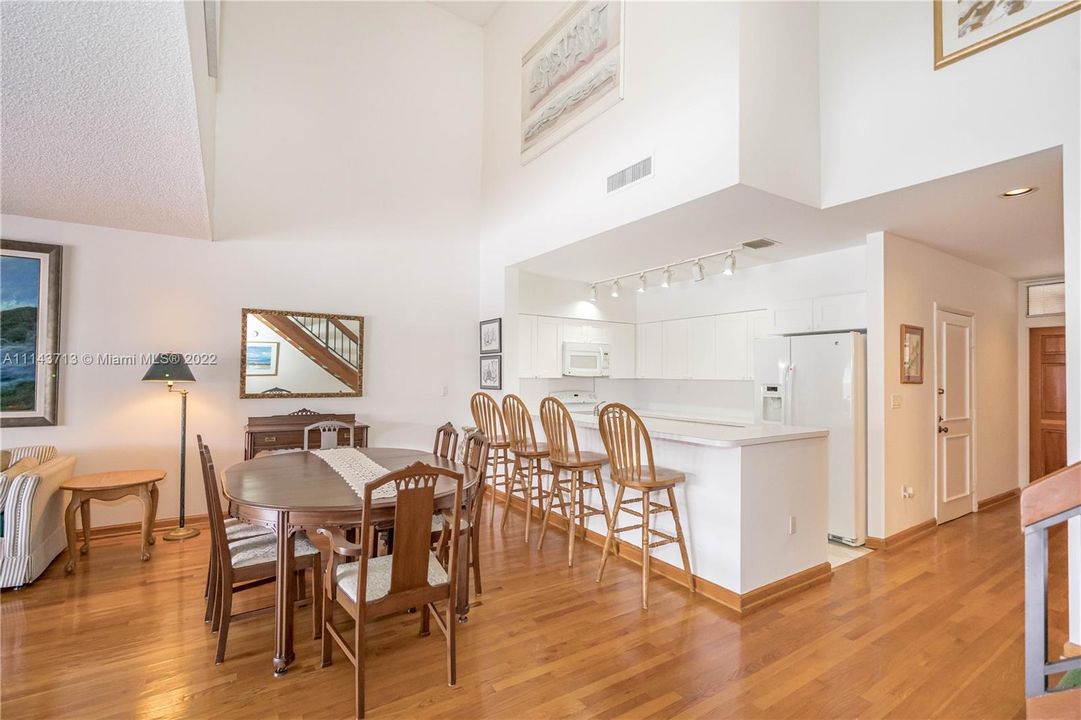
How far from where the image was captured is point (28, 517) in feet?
9.96

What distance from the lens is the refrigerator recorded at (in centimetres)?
400

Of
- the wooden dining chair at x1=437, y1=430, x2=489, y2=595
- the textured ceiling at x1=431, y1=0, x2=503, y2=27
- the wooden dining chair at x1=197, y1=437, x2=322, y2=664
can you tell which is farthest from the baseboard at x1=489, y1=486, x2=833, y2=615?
the textured ceiling at x1=431, y1=0, x2=503, y2=27

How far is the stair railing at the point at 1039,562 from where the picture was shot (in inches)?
49.1

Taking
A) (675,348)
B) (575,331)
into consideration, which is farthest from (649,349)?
(575,331)

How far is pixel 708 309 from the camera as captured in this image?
5.83 m

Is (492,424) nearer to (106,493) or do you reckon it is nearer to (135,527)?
(106,493)

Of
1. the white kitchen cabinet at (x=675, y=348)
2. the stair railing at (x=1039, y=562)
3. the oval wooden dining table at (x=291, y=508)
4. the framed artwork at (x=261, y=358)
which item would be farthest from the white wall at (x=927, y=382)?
the framed artwork at (x=261, y=358)

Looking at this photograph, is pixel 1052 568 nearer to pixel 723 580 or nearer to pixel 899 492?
pixel 899 492

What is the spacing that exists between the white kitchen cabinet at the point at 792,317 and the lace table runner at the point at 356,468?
399 centimetres

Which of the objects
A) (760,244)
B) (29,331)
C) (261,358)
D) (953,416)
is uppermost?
(760,244)

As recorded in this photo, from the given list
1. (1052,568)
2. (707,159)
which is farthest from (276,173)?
(1052,568)

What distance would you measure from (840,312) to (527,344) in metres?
3.10

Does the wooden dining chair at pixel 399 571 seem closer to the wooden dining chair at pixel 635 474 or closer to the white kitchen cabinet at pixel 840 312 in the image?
the wooden dining chair at pixel 635 474

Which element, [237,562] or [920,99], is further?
[920,99]
